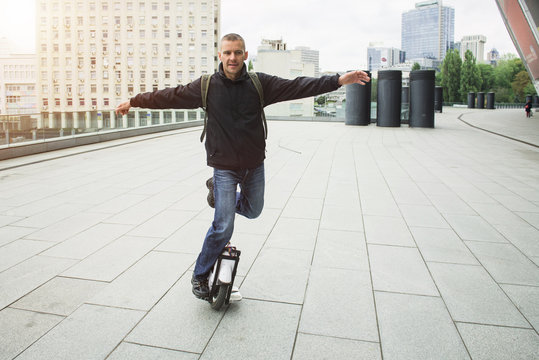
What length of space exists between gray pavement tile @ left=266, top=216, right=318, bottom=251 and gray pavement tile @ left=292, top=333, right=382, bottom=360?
6.10ft

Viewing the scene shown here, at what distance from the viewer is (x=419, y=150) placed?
13.5 m

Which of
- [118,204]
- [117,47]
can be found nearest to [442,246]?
[118,204]

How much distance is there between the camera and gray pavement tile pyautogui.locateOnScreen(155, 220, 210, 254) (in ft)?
Result: 15.5

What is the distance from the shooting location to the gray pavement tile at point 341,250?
4309mm

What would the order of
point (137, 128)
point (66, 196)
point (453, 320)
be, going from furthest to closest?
point (137, 128) < point (66, 196) < point (453, 320)

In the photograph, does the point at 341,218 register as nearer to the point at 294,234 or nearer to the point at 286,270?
the point at 294,234

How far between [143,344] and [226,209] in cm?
105

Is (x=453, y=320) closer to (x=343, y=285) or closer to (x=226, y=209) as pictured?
(x=343, y=285)

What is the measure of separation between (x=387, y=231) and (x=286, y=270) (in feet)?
5.87

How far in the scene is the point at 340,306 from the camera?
134 inches

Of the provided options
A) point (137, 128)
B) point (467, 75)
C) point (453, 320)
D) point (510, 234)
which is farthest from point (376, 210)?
point (467, 75)

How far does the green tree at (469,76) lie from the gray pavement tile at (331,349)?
276 feet

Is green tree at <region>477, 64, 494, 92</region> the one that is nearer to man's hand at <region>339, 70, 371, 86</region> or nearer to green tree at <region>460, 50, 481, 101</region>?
green tree at <region>460, 50, 481, 101</region>

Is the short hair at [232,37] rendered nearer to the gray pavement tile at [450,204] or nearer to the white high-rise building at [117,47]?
the gray pavement tile at [450,204]
